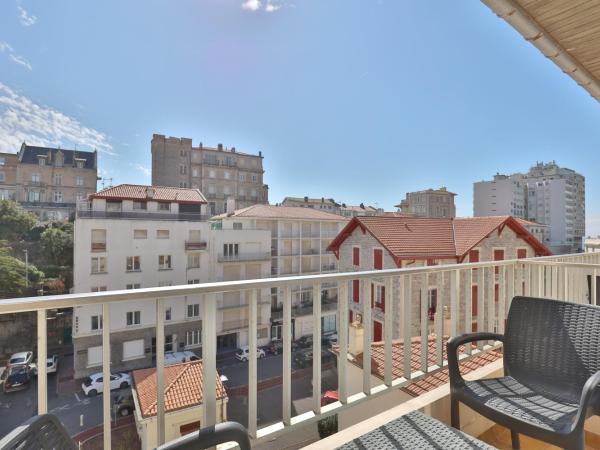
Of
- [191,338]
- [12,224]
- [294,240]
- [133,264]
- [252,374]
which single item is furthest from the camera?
[294,240]

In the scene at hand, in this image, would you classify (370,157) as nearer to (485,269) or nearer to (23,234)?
(23,234)

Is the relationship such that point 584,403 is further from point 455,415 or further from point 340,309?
point 340,309

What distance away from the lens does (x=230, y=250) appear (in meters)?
19.8

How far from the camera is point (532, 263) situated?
7.88 feet

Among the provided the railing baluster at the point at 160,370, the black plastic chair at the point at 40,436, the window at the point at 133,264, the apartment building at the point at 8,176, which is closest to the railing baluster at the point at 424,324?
the railing baluster at the point at 160,370

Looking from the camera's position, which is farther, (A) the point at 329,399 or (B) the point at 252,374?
(A) the point at 329,399

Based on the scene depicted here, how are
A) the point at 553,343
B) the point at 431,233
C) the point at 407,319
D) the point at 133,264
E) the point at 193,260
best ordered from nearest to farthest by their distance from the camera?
the point at 553,343 → the point at 407,319 → the point at 431,233 → the point at 133,264 → the point at 193,260

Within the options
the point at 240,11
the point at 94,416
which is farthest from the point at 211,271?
the point at 240,11

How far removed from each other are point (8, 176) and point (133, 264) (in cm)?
2265

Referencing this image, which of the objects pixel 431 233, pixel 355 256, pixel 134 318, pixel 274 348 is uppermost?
pixel 431 233

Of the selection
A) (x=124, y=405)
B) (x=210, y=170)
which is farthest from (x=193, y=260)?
(x=210, y=170)

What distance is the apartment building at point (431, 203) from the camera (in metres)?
40.0

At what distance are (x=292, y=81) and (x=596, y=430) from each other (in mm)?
18235

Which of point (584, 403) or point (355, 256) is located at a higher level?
point (584, 403)
